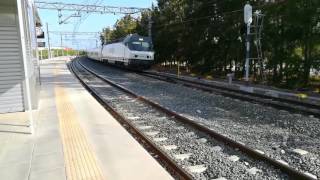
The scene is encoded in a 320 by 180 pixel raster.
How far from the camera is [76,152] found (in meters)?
6.92

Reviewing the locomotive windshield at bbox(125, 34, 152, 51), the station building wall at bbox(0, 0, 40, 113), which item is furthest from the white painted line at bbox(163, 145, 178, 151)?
the locomotive windshield at bbox(125, 34, 152, 51)

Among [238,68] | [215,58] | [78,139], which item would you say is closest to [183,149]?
[78,139]

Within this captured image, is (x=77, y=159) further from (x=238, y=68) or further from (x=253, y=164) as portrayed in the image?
(x=238, y=68)

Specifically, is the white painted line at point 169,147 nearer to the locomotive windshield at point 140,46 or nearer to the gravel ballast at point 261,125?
the gravel ballast at point 261,125

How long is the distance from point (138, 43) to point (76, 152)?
25.3 meters

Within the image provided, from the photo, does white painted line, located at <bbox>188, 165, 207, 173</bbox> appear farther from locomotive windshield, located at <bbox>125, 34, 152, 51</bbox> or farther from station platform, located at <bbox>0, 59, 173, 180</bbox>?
locomotive windshield, located at <bbox>125, 34, 152, 51</bbox>

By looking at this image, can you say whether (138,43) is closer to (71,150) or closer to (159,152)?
(159,152)

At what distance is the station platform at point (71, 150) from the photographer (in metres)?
5.83

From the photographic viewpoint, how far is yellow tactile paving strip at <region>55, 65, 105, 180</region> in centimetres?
575

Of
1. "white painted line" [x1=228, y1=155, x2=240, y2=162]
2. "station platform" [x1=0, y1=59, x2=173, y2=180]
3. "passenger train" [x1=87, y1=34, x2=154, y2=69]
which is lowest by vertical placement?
"white painted line" [x1=228, y1=155, x2=240, y2=162]

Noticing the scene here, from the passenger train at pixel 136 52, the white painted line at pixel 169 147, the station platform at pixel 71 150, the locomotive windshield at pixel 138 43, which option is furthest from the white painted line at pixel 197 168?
the locomotive windshield at pixel 138 43

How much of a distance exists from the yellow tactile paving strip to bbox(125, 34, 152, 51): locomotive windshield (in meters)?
20.8

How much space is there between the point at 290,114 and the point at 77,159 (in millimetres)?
6993

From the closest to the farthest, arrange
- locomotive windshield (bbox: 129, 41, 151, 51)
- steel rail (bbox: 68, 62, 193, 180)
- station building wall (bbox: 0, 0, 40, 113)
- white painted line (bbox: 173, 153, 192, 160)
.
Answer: steel rail (bbox: 68, 62, 193, 180)
white painted line (bbox: 173, 153, 192, 160)
station building wall (bbox: 0, 0, 40, 113)
locomotive windshield (bbox: 129, 41, 151, 51)
